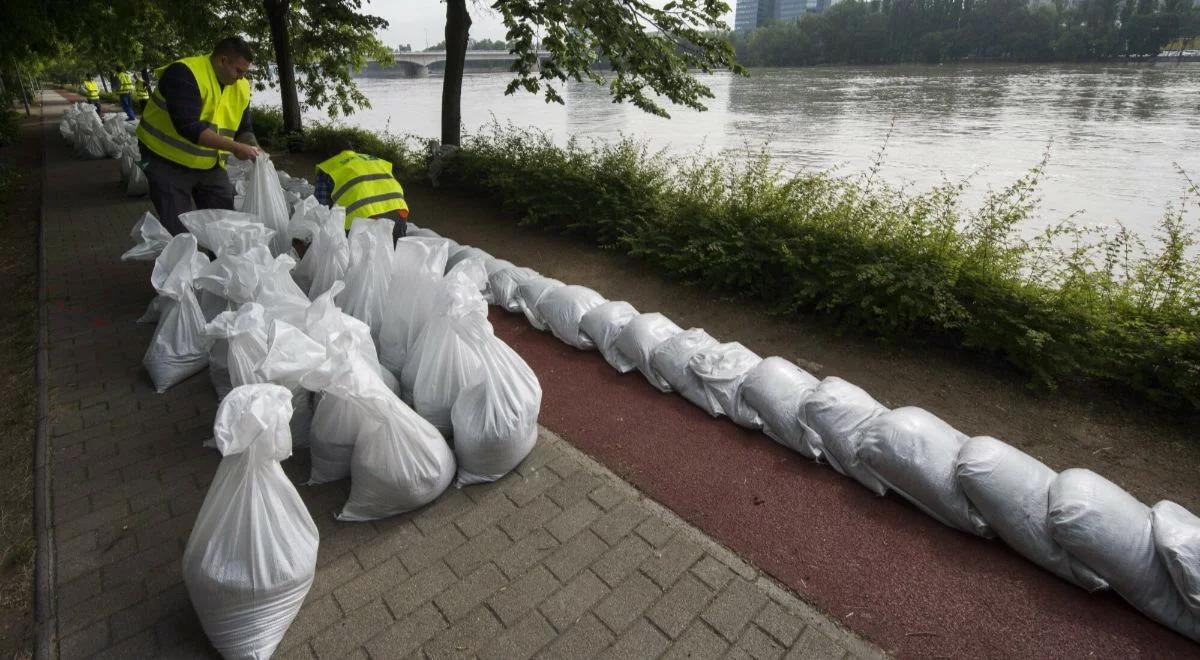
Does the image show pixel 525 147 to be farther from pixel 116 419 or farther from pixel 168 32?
pixel 168 32

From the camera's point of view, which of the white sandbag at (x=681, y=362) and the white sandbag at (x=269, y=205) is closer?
the white sandbag at (x=681, y=362)

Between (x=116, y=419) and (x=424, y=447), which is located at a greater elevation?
(x=424, y=447)

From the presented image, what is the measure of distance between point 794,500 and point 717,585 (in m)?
0.62

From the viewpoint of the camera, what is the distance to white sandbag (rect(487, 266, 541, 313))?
14.7ft

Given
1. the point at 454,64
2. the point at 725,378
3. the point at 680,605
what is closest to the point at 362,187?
the point at 725,378

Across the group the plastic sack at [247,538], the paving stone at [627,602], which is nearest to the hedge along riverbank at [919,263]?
the paving stone at [627,602]

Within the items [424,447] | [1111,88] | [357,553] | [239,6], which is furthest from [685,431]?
[1111,88]

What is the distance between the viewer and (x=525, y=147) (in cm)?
729

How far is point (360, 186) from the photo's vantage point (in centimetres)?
404

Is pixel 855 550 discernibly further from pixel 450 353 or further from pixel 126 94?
pixel 126 94

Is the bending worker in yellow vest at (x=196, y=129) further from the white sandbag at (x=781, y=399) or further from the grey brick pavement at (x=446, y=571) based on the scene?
the white sandbag at (x=781, y=399)

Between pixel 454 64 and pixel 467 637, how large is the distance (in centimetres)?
848

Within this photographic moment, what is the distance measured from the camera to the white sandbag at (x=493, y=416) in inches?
101

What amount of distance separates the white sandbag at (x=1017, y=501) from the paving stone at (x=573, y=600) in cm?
144
